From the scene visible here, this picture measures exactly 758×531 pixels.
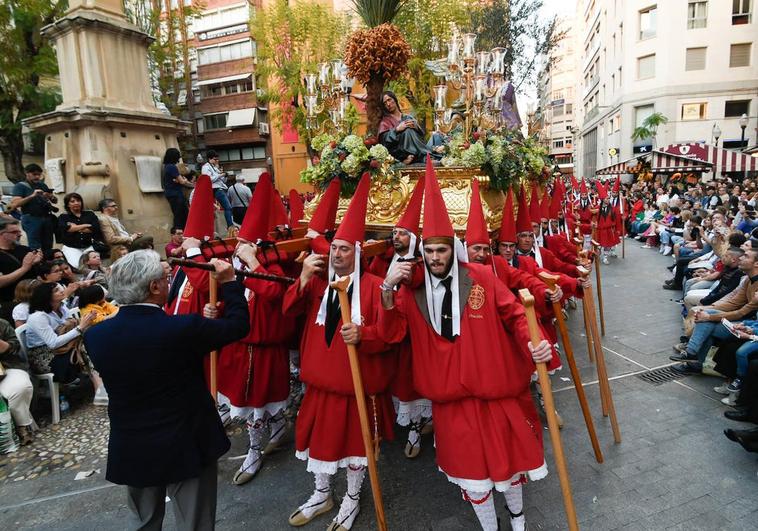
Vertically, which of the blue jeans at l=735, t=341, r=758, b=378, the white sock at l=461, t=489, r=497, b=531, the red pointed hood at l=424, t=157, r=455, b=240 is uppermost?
the red pointed hood at l=424, t=157, r=455, b=240

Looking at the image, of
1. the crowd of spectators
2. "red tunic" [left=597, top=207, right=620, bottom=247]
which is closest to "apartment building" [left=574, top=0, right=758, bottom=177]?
"red tunic" [left=597, top=207, right=620, bottom=247]

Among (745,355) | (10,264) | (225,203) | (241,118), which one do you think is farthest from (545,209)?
(241,118)

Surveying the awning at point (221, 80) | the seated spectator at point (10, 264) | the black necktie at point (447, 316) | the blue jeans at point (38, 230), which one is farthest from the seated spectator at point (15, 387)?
the awning at point (221, 80)

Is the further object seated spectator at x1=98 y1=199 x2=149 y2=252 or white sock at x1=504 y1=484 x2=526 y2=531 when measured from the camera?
seated spectator at x1=98 y1=199 x2=149 y2=252

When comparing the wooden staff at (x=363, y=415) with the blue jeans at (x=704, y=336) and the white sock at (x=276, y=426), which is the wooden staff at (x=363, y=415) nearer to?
the white sock at (x=276, y=426)

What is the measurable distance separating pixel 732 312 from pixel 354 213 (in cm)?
489

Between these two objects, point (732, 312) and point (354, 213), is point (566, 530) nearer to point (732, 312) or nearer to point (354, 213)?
point (354, 213)

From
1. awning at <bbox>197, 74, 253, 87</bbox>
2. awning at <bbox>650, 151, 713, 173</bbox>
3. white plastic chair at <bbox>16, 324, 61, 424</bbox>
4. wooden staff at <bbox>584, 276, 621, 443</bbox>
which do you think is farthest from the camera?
awning at <bbox>197, 74, 253, 87</bbox>

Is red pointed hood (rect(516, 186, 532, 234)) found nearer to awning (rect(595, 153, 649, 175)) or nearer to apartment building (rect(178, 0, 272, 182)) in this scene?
awning (rect(595, 153, 649, 175))

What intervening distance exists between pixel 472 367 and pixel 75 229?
6460 mm

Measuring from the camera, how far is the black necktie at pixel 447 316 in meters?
2.76

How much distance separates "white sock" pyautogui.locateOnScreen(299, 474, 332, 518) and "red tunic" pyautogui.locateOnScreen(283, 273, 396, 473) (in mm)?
237

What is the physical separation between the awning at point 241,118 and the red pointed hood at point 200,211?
2953cm

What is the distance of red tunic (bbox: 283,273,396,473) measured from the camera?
9.94ft
